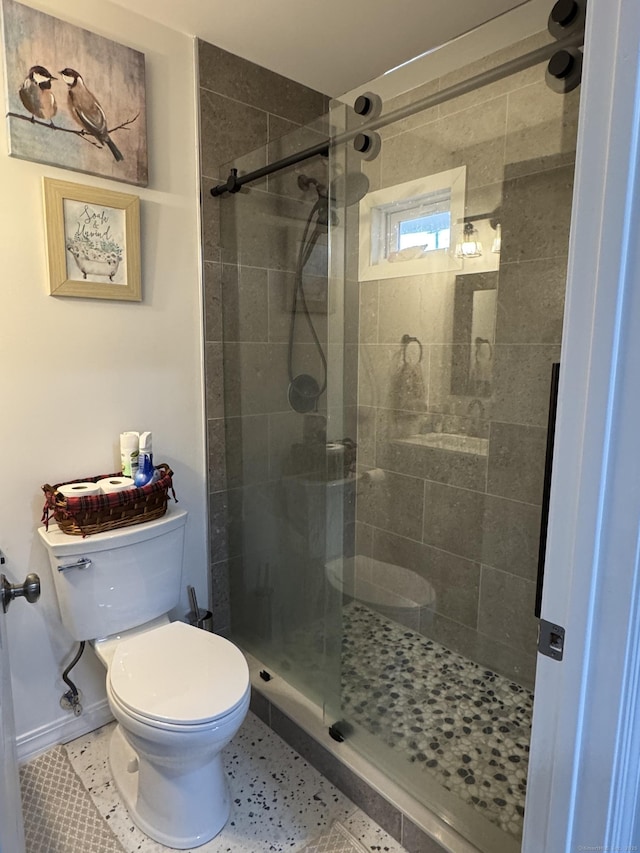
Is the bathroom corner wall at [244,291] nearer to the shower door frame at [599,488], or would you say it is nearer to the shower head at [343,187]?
the shower head at [343,187]

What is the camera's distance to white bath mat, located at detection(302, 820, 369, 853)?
4.61ft

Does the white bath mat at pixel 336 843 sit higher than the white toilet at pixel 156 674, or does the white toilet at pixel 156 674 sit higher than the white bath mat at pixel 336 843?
the white toilet at pixel 156 674

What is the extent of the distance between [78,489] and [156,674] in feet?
2.06

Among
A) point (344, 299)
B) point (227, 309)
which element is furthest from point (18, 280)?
point (344, 299)

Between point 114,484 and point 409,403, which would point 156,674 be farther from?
point 409,403

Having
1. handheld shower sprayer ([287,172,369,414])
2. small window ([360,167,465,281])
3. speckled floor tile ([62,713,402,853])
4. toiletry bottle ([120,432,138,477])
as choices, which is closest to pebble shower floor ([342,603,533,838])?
speckled floor tile ([62,713,402,853])

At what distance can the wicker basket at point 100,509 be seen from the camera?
61.5 inches

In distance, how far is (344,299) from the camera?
174 centimetres

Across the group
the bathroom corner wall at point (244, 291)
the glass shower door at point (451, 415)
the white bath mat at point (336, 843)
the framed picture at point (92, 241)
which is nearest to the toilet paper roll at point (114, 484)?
the bathroom corner wall at point (244, 291)

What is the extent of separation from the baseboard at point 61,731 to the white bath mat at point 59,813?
0.11ft

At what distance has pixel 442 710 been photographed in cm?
179

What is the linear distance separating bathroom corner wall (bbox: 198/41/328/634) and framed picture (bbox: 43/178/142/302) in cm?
31

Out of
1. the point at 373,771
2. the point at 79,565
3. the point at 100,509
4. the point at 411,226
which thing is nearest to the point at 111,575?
the point at 79,565

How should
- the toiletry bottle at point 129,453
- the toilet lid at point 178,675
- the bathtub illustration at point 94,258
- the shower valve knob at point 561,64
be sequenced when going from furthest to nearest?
the toiletry bottle at point 129,453, the bathtub illustration at point 94,258, the toilet lid at point 178,675, the shower valve knob at point 561,64
